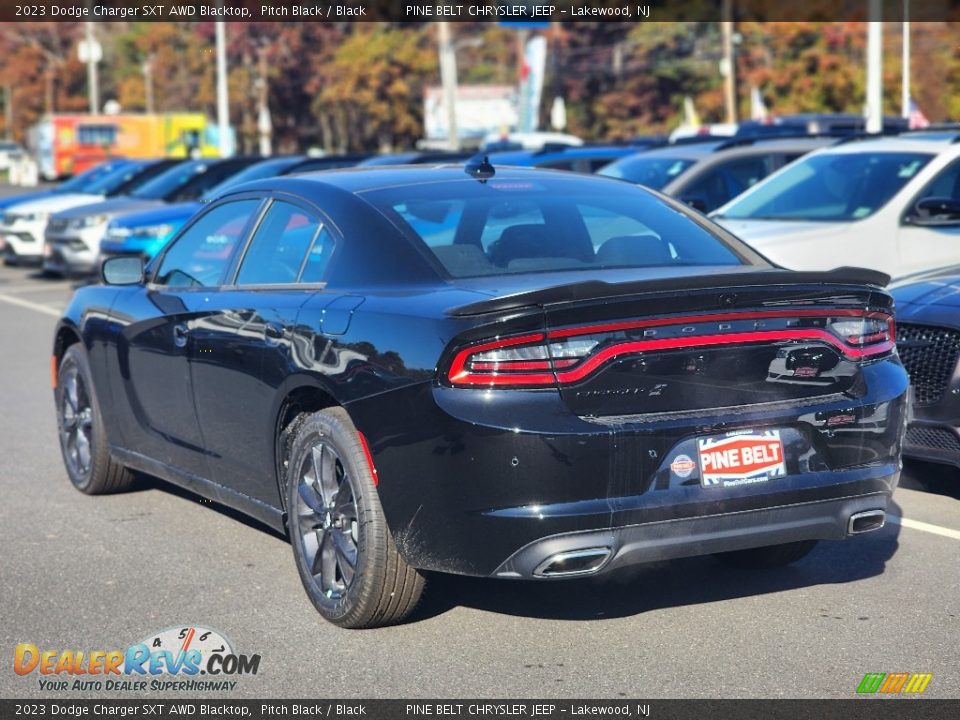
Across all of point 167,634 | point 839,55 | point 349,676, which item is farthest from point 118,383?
point 839,55

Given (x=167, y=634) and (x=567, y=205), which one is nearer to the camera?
(x=167, y=634)

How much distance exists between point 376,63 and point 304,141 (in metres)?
12.7

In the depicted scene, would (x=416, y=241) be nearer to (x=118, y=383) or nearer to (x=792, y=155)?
(x=118, y=383)

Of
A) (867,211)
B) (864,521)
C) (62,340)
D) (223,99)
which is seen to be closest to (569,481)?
(864,521)

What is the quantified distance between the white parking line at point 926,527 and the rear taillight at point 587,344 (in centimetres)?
206

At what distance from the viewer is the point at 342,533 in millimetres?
5230

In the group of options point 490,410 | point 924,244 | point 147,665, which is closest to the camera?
point 490,410


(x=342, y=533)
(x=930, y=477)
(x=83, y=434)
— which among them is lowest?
(x=930, y=477)

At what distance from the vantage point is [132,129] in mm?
71312

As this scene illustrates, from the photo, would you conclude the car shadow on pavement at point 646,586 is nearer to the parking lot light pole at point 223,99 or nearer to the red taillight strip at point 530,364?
the red taillight strip at point 530,364

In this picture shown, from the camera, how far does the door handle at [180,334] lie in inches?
251

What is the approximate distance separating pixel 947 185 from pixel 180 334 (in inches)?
252

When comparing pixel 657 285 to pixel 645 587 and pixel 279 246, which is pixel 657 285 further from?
pixel 279 246

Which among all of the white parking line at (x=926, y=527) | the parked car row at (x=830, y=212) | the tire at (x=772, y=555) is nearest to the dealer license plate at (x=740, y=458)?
the tire at (x=772, y=555)
